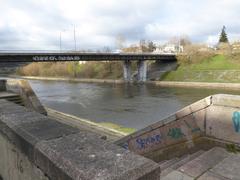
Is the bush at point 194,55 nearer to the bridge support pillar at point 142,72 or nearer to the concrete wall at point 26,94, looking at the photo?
the bridge support pillar at point 142,72

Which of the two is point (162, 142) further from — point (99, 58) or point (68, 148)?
point (99, 58)

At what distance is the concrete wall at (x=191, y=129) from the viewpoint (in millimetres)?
6062

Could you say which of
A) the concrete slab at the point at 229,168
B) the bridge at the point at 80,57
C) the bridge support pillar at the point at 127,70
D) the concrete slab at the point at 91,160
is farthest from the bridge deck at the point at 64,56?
the concrete slab at the point at 91,160

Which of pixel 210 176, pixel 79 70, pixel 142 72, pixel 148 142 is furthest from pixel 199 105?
pixel 79 70

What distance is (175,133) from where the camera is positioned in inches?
275

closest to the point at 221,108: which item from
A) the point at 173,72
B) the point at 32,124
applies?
the point at 32,124

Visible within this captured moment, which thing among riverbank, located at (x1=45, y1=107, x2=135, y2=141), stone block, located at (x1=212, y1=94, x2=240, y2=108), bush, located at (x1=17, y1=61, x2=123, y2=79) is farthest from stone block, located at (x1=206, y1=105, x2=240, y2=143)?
bush, located at (x1=17, y1=61, x2=123, y2=79)

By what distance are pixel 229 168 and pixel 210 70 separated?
176 feet

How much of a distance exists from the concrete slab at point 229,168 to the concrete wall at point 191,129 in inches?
41.8

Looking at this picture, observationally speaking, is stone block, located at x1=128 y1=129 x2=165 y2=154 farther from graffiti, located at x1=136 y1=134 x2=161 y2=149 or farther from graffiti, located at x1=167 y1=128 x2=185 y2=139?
graffiti, located at x1=167 y1=128 x2=185 y2=139

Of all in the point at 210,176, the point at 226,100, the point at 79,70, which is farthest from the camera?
the point at 79,70

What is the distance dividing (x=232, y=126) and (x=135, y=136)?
2.83 meters

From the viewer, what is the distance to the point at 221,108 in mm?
6211

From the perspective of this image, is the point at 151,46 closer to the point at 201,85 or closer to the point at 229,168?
the point at 201,85
